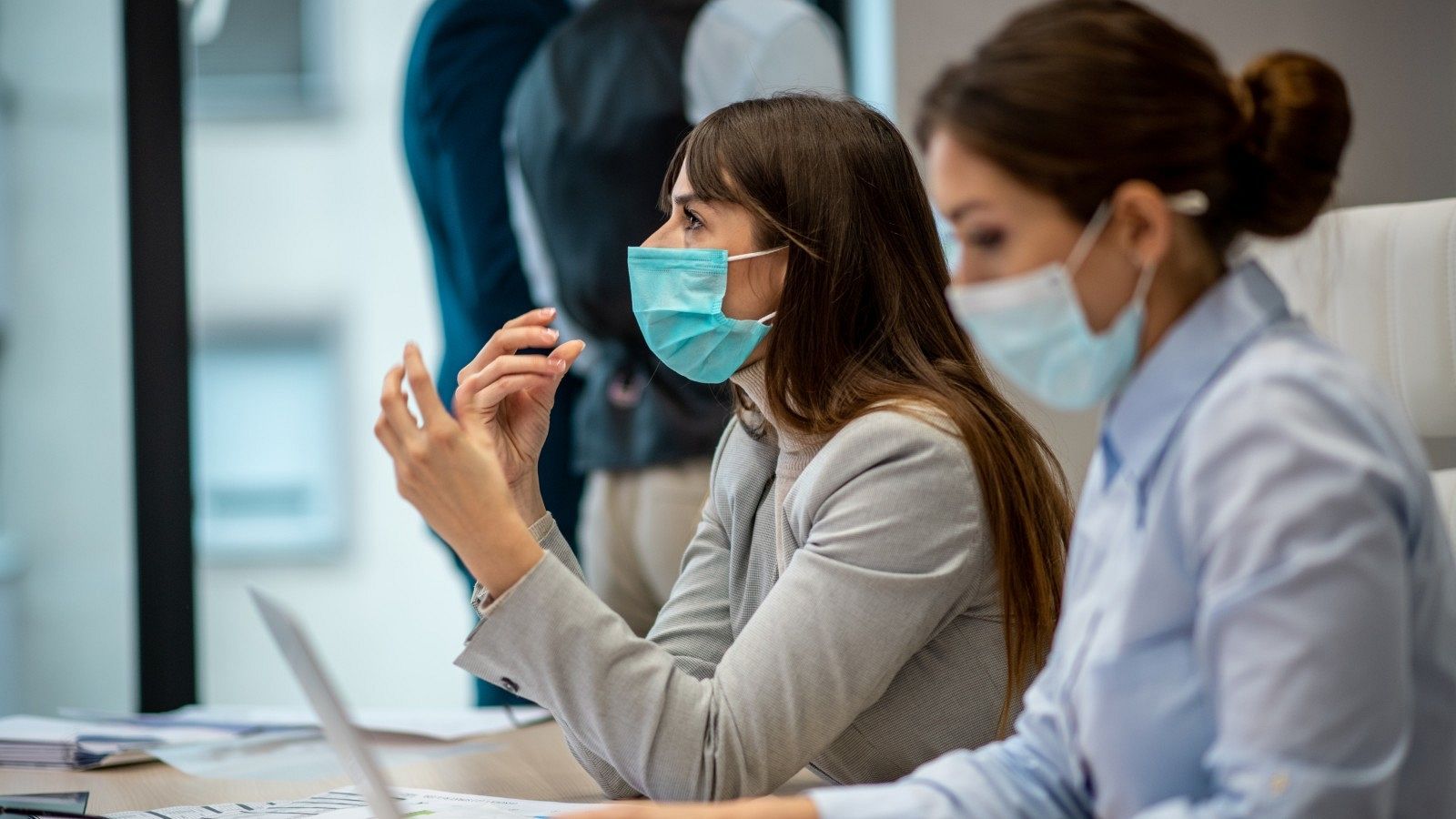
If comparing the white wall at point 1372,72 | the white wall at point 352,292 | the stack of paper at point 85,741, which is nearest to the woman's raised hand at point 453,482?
the stack of paper at point 85,741

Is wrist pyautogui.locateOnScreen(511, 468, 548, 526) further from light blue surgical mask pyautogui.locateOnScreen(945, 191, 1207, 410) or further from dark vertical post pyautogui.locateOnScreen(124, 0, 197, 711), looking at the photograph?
dark vertical post pyautogui.locateOnScreen(124, 0, 197, 711)

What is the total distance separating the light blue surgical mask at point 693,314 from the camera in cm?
119

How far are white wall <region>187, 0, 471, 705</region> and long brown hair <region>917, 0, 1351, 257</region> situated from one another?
2.04m

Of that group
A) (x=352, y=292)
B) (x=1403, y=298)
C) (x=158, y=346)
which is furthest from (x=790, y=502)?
(x=352, y=292)

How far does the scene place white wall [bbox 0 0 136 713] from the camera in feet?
8.05

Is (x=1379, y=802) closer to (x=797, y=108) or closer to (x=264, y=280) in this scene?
(x=797, y=108)

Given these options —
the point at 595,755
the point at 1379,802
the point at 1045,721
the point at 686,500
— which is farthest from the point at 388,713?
the point at 1379,802

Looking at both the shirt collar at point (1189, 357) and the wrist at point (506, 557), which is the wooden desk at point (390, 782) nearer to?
the wrist at point (506, 557)

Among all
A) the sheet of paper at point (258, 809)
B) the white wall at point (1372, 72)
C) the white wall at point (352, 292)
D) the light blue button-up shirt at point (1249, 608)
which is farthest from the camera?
the white wall at point (352, 292)

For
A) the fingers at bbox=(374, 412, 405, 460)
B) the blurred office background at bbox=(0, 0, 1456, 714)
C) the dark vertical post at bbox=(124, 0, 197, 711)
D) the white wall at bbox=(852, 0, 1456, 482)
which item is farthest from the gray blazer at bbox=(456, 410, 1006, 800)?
the dark vertical post at bbox=(124, 0, 197, 711)

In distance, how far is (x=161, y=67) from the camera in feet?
7.88

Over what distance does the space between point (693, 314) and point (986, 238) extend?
0.46m

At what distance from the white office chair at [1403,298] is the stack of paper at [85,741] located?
1.20m

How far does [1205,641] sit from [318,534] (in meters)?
2.45
